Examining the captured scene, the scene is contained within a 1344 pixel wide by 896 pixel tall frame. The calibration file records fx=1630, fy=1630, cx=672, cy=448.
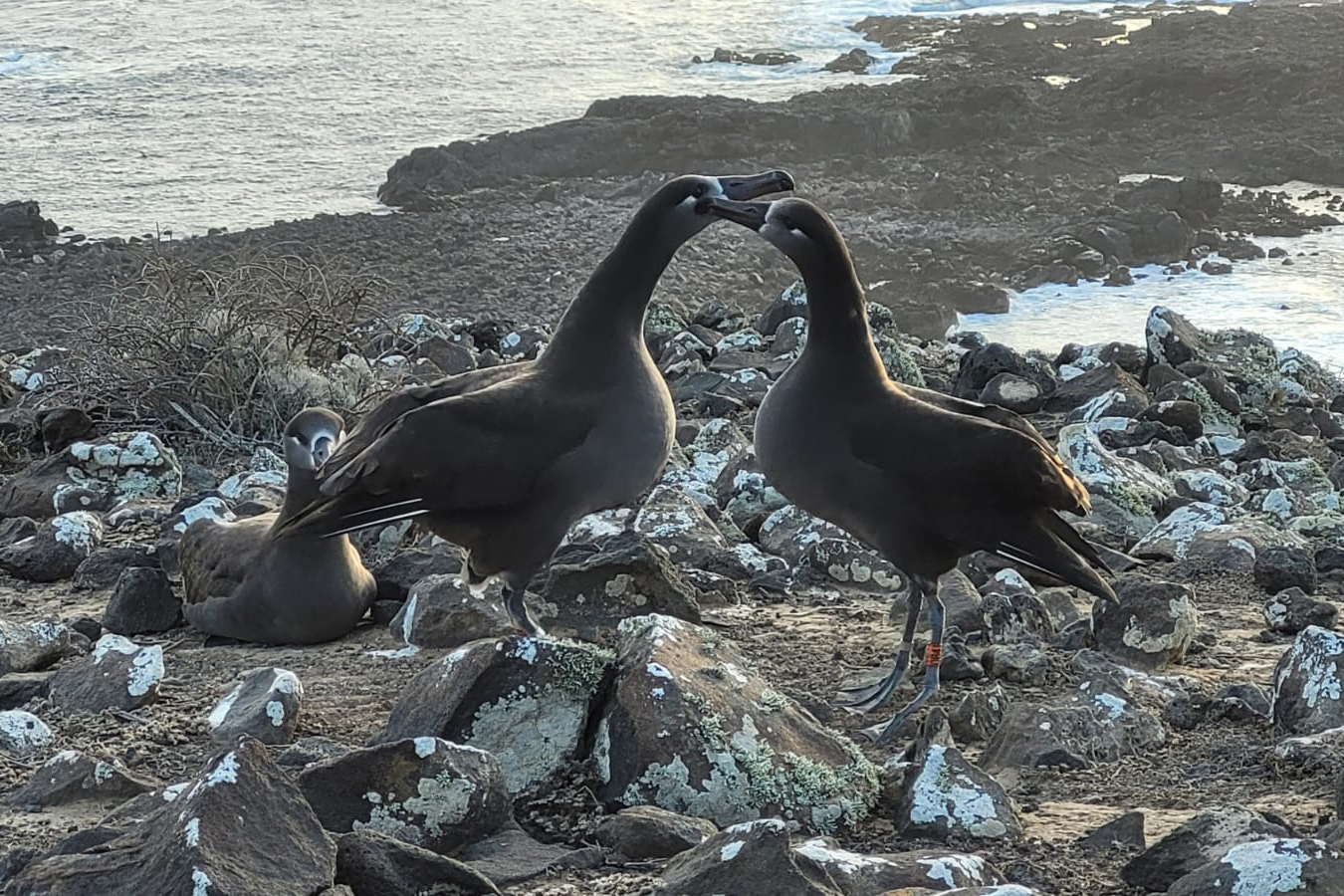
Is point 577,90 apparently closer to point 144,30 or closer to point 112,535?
point 144,30

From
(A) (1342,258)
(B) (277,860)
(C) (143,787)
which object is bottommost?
(A) (1342,258)

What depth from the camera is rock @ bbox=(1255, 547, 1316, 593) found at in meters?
6.00

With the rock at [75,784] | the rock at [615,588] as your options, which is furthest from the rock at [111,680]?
the rock at [615,588]

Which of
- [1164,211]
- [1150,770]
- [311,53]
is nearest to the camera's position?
[1150,770]

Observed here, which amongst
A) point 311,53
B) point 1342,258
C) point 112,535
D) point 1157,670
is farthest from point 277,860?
point 311,53

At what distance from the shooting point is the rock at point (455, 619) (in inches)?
204

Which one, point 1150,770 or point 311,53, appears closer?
point 1150,770

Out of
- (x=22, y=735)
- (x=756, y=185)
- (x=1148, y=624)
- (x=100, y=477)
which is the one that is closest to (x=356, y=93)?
(x=100, y=477)

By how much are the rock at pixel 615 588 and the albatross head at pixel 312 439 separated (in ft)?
2.81

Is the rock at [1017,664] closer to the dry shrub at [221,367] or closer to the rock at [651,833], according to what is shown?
the rock at [651,833]

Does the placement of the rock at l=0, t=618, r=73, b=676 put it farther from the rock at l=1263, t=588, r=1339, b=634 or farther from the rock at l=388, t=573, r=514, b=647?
the rock at l=1263, t=588, r=1339, b=634

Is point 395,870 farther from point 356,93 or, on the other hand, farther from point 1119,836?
point 356,93

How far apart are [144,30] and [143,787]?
3373 cm

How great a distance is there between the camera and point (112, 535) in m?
6.97
